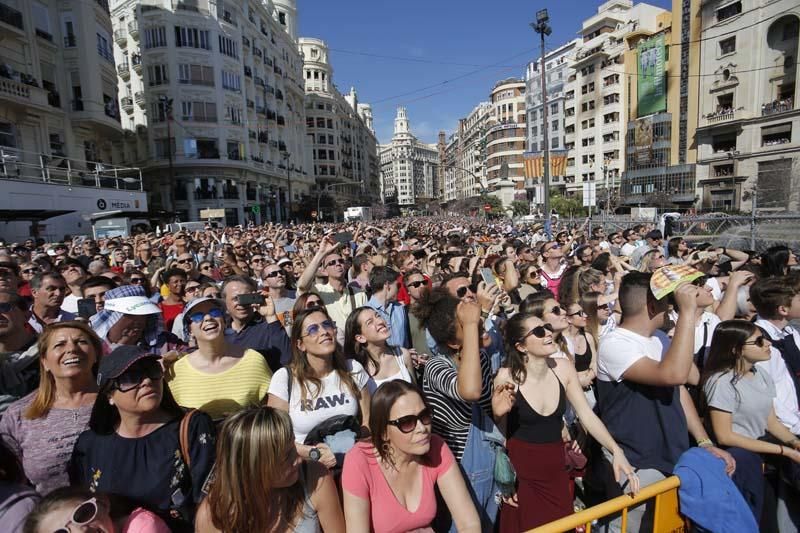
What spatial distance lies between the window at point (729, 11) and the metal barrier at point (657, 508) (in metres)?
52.5

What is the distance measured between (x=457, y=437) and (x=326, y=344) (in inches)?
41.1

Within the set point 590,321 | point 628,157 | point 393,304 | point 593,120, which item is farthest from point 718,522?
point 593,120

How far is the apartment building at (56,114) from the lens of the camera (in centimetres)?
1830

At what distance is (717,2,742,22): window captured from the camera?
3860 cm

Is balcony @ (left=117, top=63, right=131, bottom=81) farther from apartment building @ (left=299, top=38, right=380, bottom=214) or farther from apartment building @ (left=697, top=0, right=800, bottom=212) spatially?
apartment building @ (left=697, top=0, right=800, bottom=212)

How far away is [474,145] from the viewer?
10506cm

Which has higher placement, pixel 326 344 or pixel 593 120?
pixel 593 120

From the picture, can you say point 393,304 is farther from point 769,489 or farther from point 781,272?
point 781,272

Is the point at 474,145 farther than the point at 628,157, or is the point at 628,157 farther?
the point at 474,145

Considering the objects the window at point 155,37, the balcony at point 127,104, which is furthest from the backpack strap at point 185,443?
the balcony at point 127,104

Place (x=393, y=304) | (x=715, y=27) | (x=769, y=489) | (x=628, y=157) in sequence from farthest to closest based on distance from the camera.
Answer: (x=628, y=157), (x=715, y=27), (x=393, y=304), (x=769, y=489)

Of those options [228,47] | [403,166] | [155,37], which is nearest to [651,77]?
[228,47]

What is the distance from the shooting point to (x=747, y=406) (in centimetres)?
275

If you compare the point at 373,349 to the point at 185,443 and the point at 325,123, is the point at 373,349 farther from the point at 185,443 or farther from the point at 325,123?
the point at 325,123
